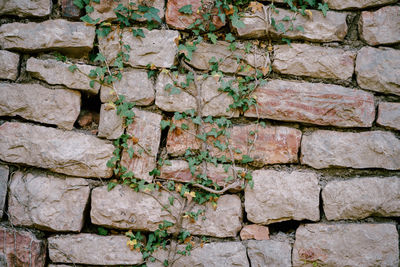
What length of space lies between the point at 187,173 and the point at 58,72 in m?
0.94

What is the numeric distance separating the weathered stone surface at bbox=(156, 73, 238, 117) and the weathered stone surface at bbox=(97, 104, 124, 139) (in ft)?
0.82

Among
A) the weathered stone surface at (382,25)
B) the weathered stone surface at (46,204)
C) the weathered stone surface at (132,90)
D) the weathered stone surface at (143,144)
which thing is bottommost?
the weathered stone surface at (46,204)

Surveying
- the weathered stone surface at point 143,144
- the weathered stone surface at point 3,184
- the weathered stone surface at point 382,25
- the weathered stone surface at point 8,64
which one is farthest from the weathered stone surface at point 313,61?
the weathered stone surface at point 3,184

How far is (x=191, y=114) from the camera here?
1.72m

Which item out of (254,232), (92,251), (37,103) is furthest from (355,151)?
(37,103)

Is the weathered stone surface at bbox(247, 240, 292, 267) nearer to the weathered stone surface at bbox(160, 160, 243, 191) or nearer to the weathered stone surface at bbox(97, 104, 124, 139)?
the weathered stone surface at bbox(160, 160, 243, 191)

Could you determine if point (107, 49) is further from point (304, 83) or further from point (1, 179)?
point (304, 83)

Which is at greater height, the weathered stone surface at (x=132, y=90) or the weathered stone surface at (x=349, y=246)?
the weathered stone surface at (x=132, y=90)

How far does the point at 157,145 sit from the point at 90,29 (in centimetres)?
77

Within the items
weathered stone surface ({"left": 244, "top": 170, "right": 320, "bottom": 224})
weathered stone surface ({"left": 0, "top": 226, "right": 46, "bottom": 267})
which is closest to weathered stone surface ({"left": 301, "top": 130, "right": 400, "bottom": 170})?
weathered stone surface ({"left": 244, "top": 170, "right": 320, "bottom": 224})

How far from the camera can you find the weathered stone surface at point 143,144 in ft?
5.61

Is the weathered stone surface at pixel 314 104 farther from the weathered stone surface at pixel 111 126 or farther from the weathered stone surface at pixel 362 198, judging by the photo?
the weathered stone surface at pixel 111 126

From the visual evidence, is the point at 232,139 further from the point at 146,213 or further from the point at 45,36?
the point at 45,36

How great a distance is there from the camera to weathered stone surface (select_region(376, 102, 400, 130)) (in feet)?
5.77
